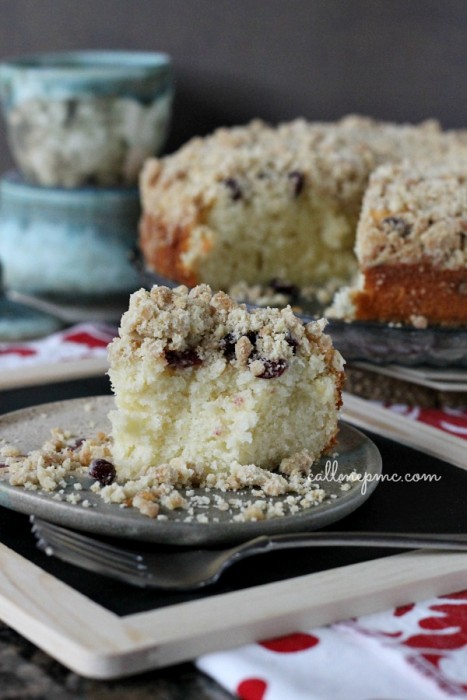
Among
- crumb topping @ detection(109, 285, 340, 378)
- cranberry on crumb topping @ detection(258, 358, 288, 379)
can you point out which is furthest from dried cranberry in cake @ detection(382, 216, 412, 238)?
cranberry on crumb topping @ detection(258, 358, 288, 379)

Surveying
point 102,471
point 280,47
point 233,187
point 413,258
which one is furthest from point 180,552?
point 280,47

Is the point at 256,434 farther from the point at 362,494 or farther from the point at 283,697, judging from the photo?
the point at 283,697

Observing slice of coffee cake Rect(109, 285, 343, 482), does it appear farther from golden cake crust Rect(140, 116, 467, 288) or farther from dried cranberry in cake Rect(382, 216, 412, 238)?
golden cake crust Rect(140, 116, 467, 288)

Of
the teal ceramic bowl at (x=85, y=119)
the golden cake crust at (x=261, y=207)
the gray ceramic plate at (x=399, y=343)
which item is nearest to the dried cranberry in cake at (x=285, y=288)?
the golden cake crust at (x=261, y=207)

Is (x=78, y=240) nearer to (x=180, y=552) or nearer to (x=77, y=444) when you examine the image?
(x=77, y=444)

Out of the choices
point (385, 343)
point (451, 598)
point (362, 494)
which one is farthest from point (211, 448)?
point (385, 343)
